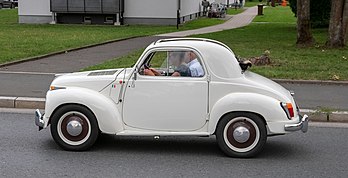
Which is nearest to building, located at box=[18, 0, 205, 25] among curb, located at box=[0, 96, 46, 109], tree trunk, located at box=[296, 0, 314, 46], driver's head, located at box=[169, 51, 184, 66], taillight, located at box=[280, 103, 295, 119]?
tree trunk, located at box=[296, 0, 314, 46]

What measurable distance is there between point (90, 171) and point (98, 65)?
8.00 meters

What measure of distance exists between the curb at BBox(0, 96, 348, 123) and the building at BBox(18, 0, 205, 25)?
855 inches

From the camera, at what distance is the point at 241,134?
6.42 metres

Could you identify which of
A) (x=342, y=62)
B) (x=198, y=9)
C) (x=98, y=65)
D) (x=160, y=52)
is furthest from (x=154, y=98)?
(x=198, y=9)

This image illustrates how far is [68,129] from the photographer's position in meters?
6.61

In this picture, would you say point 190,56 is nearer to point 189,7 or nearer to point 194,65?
point 194,65

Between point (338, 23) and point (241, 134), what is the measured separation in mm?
12358

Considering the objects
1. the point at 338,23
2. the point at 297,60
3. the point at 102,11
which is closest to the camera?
the point at 297,60

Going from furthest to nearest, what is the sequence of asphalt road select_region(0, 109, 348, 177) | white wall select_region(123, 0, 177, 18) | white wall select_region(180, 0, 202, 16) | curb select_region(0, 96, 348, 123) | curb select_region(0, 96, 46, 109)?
white wall select_region(180, 0, 202, 16) → white wall select_region(123, 0, 177, 18) → curb select_region(0, 96, 46, 109) → curb select_region(0, 96, 348, 123) → asphalt road select_region(0, 109, 348, 177)

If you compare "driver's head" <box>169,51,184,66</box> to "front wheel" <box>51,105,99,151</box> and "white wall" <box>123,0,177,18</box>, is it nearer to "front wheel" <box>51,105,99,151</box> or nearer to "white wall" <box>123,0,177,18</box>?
"front wheel" <box>51,105,99,151</box>

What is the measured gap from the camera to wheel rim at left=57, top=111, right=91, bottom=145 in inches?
260

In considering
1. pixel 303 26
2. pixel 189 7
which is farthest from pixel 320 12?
pixel 303 26

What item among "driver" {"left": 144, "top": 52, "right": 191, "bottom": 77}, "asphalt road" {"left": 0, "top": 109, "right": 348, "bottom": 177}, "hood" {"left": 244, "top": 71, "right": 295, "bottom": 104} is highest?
"driver" {"left": 144, "top": 52, "right": 191, "bottom": 77}

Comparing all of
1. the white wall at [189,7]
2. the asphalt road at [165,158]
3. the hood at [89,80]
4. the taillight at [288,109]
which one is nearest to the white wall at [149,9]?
the white wall at [189,7]
